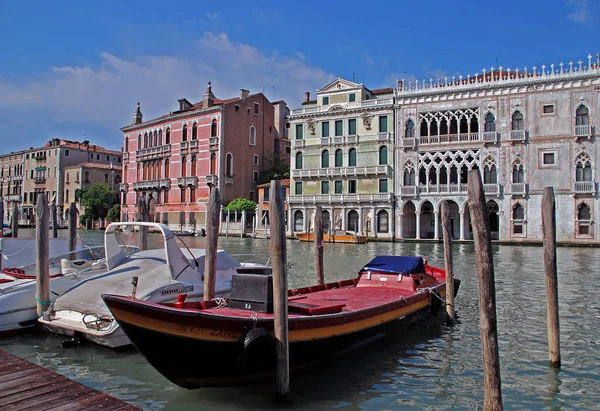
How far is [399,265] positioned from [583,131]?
2548 cm

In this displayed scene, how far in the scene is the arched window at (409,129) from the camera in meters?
35.2

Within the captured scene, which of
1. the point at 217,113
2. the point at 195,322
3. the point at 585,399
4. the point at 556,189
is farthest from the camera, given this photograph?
the point at 217,113

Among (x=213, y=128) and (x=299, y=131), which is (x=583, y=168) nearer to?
(x=299, y=131)

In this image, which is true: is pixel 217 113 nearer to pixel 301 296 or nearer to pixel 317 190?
pixel 317 190

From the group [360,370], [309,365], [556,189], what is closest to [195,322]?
[309,365]

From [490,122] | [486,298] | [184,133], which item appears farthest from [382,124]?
[486,298]

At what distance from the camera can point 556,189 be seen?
30656 mm

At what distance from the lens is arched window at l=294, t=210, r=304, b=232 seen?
128 feet

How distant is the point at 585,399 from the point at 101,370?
565cm

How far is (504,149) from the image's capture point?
32.3 metres

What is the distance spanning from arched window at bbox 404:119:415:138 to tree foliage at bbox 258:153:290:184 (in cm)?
1195

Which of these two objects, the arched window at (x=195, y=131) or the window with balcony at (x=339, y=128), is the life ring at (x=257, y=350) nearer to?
the window with balcony at (x=339, y=128)

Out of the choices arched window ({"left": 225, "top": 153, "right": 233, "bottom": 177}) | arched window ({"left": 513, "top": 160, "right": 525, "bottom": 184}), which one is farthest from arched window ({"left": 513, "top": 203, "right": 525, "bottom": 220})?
arched window ({"left": 225, "top": 153, "right": 233, "bottom": 177})

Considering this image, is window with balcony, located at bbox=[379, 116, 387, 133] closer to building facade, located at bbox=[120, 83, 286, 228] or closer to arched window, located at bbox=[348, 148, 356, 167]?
arched window, located at bbox=[348, 148, 356, 167]
